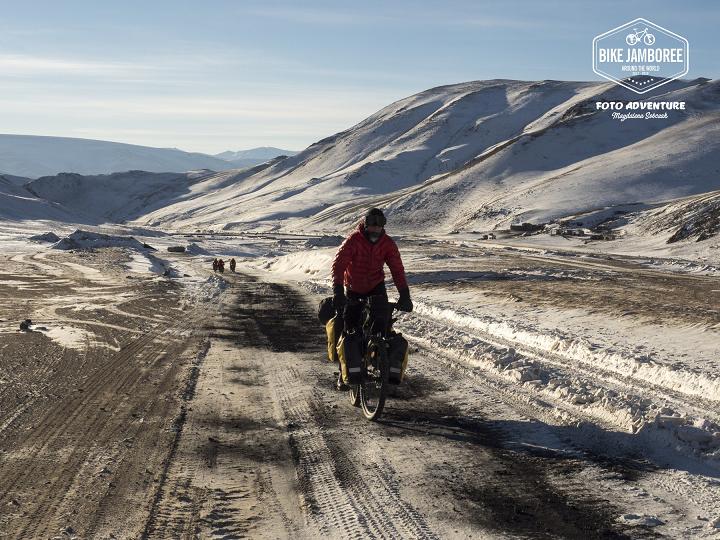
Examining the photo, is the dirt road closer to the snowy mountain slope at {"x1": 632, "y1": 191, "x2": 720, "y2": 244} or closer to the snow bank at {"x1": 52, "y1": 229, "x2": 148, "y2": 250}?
A: the snow bank at {"x1": 52, "y1": 229, "x2": 148, "y2": 250}

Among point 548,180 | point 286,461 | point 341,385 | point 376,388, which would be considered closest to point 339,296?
point 376,388

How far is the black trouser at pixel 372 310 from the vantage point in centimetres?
883

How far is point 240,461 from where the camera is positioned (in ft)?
22.6

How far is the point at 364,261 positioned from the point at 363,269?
10 centimetres

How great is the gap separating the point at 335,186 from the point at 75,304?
568ft

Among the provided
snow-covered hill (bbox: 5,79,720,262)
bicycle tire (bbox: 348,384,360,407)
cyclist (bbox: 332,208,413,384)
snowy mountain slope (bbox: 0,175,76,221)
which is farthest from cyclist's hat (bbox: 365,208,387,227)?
snowy mountain slope (bbox: 0,175,76,221)

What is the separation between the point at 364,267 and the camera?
30.0 feet

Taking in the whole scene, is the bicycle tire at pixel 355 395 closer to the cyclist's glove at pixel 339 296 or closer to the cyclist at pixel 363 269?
the cyclist at pixel 363 269

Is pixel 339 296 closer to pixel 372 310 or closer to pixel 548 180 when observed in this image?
pixel 372 310

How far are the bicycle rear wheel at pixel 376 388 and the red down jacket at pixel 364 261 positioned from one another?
3.11 feet

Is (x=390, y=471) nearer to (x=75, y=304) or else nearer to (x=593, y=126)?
(x=75, y=304)

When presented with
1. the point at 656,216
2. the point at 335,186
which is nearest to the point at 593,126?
the point at 335,186

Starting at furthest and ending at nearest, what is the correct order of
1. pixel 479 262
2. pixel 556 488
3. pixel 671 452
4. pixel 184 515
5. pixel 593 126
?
1. pixel 593 126
2. pixel 479 262
3. pixel 671 452
4. pixel 556 488
5. pixel 184 515

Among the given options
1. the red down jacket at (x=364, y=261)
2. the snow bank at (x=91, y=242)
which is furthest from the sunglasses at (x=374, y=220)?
the snow bank at (x=91, y=242)
